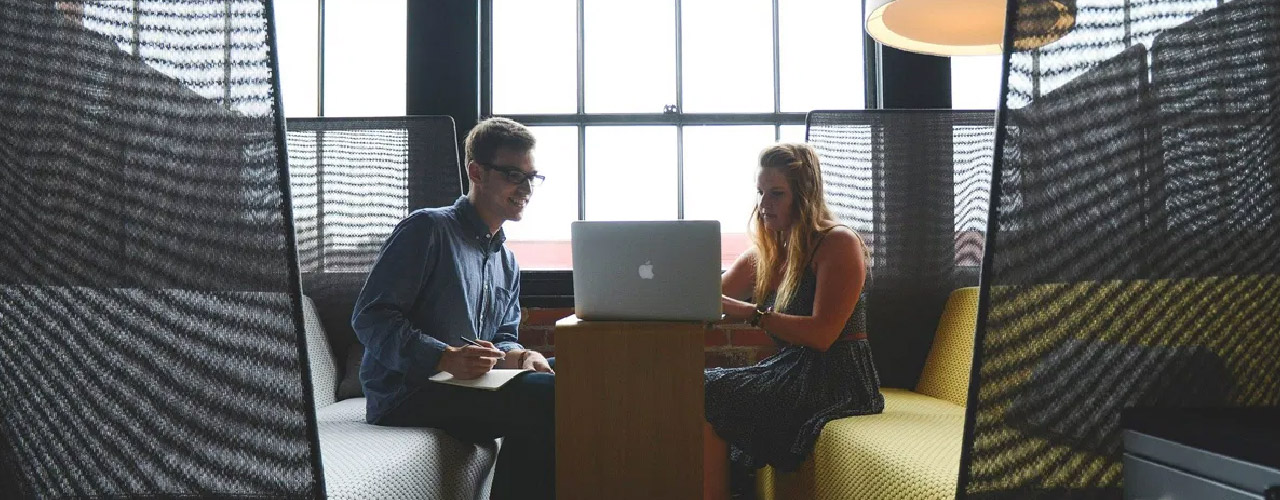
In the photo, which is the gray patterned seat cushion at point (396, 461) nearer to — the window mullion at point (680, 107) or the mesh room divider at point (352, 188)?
the mesh room divider at point (352, 188)

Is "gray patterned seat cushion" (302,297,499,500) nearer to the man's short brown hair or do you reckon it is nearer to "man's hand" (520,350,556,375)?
"man's hand" (520,350,556,375)

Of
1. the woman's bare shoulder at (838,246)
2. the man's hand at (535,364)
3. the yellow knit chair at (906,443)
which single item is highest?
the woman's bare shoulder at (838,246)

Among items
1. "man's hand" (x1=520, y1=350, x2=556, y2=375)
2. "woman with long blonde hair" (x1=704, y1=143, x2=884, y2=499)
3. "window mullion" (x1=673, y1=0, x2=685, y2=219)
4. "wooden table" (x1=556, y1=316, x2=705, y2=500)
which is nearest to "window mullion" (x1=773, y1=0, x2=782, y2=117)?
"window mullion" (x1=673, y1=0, x2=685, y2=219)

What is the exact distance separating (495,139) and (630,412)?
835 millimetres

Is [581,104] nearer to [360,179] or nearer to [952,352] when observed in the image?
[360,179]

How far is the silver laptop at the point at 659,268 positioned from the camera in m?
1.85

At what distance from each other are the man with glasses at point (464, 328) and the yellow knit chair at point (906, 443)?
0.66m

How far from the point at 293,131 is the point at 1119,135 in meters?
2.43

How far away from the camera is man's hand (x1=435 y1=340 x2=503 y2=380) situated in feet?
6.23

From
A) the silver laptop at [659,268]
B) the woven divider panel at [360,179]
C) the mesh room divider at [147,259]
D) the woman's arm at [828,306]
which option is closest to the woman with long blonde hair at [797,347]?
the woman's arm at [828,306]

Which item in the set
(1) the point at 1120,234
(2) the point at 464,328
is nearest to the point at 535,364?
(2) the point at 464,328

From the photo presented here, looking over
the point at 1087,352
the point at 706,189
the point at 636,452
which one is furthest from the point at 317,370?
the point at 1087,352

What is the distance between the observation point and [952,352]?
250 cm

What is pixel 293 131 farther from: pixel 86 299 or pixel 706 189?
pixel 86 299
